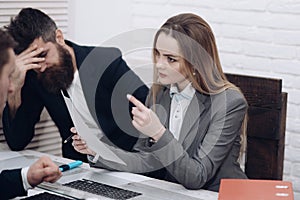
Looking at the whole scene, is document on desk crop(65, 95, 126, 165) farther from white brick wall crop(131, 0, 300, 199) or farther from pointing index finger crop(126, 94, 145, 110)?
white brick wall crop(131, 0, 300, 199)

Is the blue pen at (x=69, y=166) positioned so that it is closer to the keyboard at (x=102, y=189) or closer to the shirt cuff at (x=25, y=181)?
the keyboard at (x=102, y=189)

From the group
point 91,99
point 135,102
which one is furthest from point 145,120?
point 91,99

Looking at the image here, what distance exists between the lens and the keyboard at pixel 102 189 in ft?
5.32

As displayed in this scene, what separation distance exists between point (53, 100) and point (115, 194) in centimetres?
80

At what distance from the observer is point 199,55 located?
76.4 inches

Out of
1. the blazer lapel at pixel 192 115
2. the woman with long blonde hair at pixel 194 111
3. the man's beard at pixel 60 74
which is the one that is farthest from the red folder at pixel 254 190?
the man's beard at pixel 60 74

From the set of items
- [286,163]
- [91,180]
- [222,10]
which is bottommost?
[286,163]

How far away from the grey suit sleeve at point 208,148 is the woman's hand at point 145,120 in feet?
0.07

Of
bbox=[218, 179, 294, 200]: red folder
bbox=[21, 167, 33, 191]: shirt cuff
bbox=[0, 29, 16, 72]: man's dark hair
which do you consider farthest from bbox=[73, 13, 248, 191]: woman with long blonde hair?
bbox=[0, 29, 16, 72]: man's dark hair

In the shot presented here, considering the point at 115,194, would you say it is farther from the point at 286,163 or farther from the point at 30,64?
the point at 286,163

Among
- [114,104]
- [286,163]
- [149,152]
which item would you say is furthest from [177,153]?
[286,163]

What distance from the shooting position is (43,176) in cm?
154

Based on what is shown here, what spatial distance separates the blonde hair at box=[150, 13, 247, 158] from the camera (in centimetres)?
192

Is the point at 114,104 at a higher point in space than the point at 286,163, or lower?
higher
